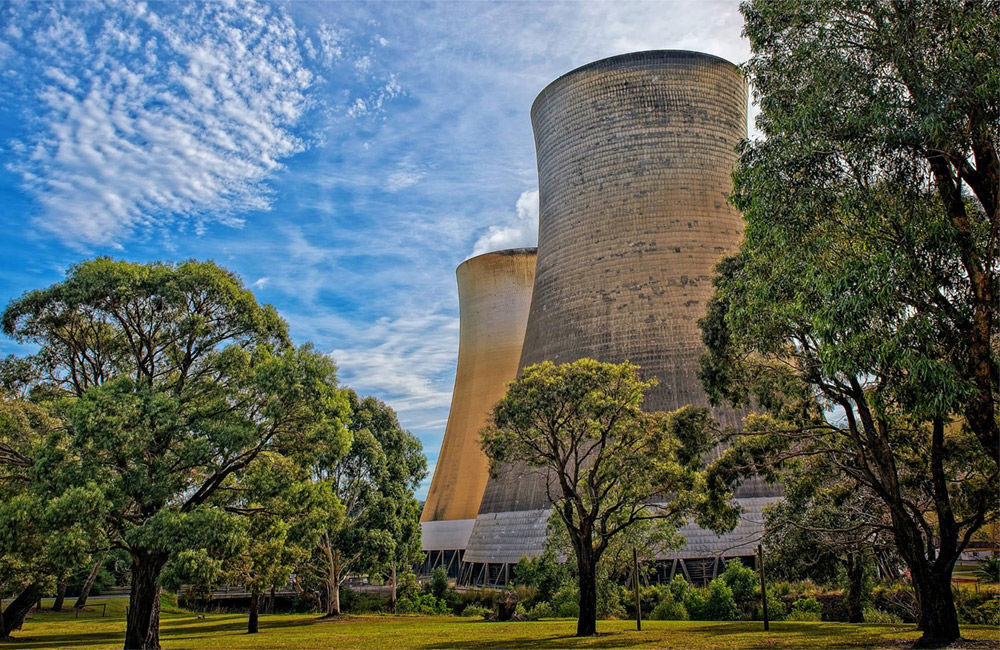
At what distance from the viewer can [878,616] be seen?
52.5 ft

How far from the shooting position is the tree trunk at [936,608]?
34.4 ft

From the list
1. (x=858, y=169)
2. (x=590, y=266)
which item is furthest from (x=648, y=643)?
(x=590, y=266)

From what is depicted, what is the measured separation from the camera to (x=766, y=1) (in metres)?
9.75

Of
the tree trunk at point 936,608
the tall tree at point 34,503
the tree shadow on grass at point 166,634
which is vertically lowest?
the tree shadow on grass at point 166,634

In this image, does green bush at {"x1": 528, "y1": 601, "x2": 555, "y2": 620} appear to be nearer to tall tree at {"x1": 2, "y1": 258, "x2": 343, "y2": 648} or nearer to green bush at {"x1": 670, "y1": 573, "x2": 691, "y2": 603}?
green bush at {"x1": 670, "y1": 573, "x2": 691, "y2": 603}

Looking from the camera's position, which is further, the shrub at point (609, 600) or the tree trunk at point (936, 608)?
the shrub at point (609, 600)

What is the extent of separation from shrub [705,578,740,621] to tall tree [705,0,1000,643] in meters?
7.20

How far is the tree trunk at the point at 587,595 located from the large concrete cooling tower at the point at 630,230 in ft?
26.6

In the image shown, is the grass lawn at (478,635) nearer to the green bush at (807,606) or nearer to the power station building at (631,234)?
the green bush at (807,606)

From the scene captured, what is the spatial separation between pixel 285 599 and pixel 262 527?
18.8 meters

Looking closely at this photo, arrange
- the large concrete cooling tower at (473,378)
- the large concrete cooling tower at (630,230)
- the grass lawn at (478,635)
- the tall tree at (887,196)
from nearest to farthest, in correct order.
→ 1. the tall tree at (887,196)
2. the grass lawn at (478,635)
3. the large concrete cooling tower at (630,230)
4. the large concrete cooling tower at (473,378)

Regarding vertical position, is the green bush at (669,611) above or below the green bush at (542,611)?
above

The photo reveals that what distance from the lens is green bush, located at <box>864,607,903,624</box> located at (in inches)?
621

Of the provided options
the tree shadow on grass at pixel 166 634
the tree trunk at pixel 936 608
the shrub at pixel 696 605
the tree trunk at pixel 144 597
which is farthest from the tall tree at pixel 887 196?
the tree shadow on grass at pixel 166 634
